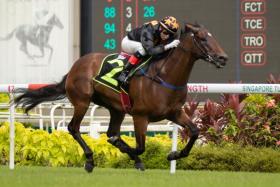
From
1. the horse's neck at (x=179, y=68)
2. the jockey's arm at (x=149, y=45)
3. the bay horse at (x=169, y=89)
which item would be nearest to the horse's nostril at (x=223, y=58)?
the bay horse at (x=169, y=89)

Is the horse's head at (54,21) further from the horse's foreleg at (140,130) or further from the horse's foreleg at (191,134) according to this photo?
the horse's foreleg at (191,134)

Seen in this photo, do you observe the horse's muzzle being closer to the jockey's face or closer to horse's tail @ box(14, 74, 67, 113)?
the jockey's face

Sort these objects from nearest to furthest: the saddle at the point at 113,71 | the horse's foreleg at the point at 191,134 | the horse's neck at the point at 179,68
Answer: the horse's foreleg at the point at 191,134, the horse's neck at the point at 179,68, the saddle at the point at 113,71

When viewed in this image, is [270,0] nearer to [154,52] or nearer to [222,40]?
[222,40]

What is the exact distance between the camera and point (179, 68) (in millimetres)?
9312

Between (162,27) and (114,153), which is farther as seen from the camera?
(114,153)

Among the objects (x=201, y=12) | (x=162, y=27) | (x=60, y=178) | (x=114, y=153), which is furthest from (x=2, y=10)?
(x=60, y=178)

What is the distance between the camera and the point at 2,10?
13984 millimetres

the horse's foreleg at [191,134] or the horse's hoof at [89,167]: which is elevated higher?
the horse's foreleg at [191,134]

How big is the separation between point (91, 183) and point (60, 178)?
0.48 m

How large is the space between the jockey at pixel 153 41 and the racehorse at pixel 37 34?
13.5 feet

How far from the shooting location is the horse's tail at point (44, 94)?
10.4 m

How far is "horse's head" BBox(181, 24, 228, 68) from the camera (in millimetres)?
9062

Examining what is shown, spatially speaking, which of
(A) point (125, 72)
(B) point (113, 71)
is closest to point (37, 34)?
(B) point (113, 71)
